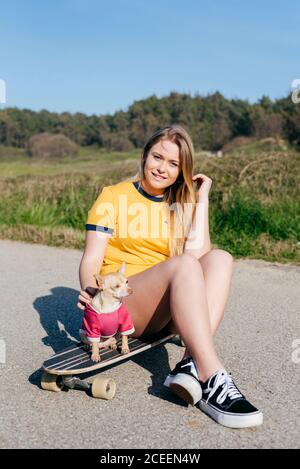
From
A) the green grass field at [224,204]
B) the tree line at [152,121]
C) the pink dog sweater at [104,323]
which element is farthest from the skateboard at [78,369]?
the tree line at [152,121]

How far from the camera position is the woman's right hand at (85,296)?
2945mm

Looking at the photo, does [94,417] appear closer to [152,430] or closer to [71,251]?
[152,430]

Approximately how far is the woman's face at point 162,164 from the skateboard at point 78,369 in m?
0.92

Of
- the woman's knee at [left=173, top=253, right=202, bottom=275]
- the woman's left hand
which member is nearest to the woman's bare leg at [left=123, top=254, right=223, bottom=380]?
the woman's knee at [left=173, top=253, right=202, bottom=275]

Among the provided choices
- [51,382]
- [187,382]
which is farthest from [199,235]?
[51,382]

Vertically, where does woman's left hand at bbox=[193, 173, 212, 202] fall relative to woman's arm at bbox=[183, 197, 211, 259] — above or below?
above

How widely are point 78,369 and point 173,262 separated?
0.69 meters

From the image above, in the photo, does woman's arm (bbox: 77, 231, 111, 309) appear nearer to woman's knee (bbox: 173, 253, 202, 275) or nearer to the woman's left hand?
woman's knee (bbox: 173, 253, 202, 275)

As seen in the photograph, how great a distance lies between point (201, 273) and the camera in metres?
2.97

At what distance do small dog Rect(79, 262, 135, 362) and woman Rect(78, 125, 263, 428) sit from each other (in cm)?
9

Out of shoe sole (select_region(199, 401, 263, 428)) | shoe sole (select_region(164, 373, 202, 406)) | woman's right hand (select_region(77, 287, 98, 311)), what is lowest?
shoe sole (select_region(199, 401, 263, 428))

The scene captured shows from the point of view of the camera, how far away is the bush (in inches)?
681

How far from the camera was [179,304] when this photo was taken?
9.42 feet

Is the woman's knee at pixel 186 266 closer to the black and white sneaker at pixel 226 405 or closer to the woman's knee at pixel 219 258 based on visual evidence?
the woman's knee at pixel 219 258
